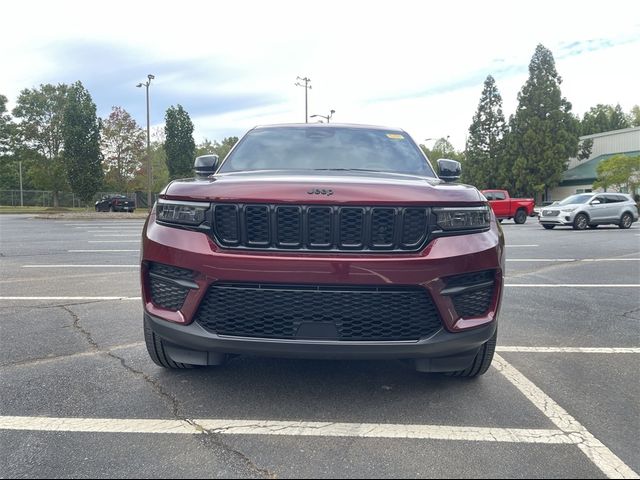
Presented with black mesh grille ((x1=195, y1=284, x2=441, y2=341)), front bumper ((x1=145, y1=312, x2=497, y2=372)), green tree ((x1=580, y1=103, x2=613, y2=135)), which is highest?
green tree ((x1=580, y1=103, x2=613, y2=135))

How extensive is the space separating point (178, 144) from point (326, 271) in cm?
4807

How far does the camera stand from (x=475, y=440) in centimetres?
246

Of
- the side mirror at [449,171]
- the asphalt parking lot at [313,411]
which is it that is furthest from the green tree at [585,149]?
the side mirror at [449,171]

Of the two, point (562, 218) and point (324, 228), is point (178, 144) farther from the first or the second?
point (324, 228)

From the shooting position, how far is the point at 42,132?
172 feet

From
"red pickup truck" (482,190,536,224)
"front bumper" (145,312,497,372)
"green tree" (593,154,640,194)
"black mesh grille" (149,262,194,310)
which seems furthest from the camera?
"green tree" (593,154,640,194)

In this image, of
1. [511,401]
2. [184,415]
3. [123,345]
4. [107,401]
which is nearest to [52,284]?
[123,345]

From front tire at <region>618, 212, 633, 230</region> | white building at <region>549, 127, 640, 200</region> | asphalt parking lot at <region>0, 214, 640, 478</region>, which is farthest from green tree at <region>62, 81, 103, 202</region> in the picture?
white building at <region>549, 127, 640, 200</region>

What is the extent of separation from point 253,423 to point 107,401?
0.91 meters

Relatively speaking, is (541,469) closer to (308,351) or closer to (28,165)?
(308,351)

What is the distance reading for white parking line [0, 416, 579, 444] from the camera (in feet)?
8.19

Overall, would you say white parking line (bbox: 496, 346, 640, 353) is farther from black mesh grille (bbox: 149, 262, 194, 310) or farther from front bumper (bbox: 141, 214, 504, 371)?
black mesh grille (bbox: 149, 262, 194, 310)

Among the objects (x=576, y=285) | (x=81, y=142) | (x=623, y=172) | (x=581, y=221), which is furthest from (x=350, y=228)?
(x=623, y=172)

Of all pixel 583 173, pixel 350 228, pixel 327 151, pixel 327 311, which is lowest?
pixel 327 311
